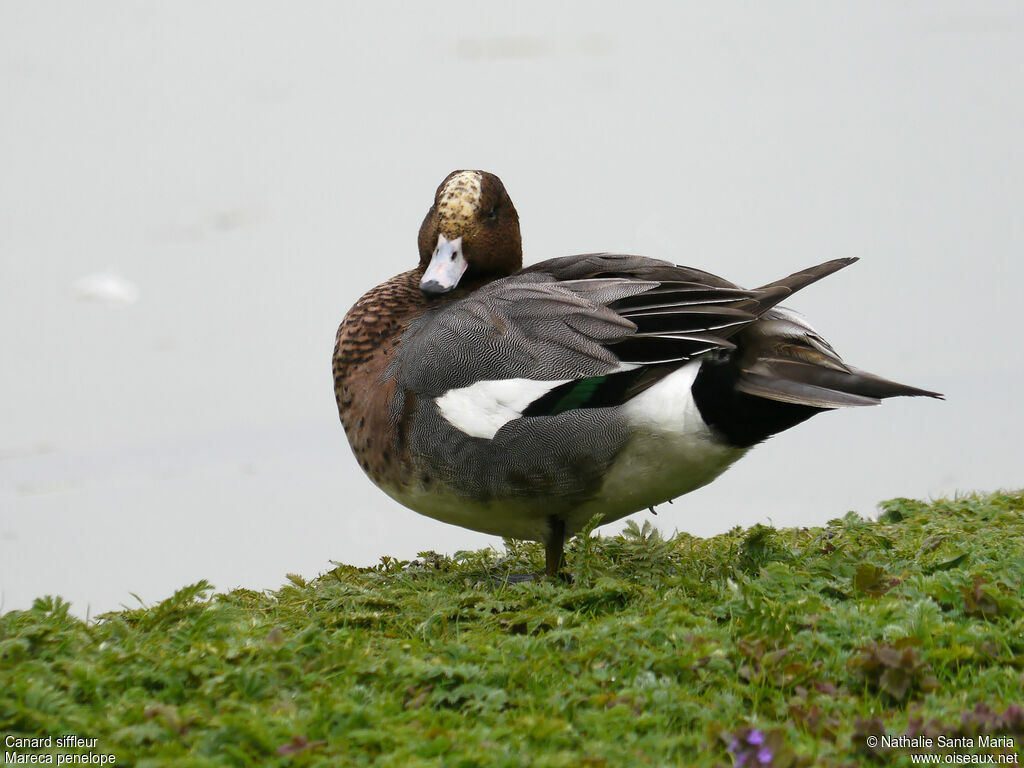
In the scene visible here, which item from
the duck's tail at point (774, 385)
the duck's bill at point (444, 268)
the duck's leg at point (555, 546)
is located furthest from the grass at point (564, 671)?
the duck's bill at point (444, 268)

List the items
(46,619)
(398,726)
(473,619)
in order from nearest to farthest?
(398,726) < (46,619) < (473,619)

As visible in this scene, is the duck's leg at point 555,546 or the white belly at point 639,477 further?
the duck's leg at point 555,546

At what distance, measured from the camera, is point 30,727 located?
2.55 meters

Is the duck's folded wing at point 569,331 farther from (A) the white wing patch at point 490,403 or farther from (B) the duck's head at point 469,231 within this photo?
(B) the duck's head at point 469,231

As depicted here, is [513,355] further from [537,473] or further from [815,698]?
[815,698]

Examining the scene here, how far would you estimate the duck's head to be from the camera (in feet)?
14.0

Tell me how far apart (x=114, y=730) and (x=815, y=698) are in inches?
58.4

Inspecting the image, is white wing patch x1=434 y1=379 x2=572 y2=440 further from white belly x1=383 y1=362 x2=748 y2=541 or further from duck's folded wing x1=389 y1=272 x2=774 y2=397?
white belly x1=383 y1=362 x2=748 y2=541

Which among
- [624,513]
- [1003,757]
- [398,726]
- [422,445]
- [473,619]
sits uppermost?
[422,445]

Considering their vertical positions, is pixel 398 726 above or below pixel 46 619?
below

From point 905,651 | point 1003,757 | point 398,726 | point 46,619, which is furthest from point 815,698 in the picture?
point 46,619

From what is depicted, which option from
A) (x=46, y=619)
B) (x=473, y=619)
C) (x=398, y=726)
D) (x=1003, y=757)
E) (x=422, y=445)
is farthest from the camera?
(x=422, y=445)

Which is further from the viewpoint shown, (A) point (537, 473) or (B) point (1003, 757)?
(A) point (537, 473)

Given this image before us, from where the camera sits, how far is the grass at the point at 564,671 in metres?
2.42
